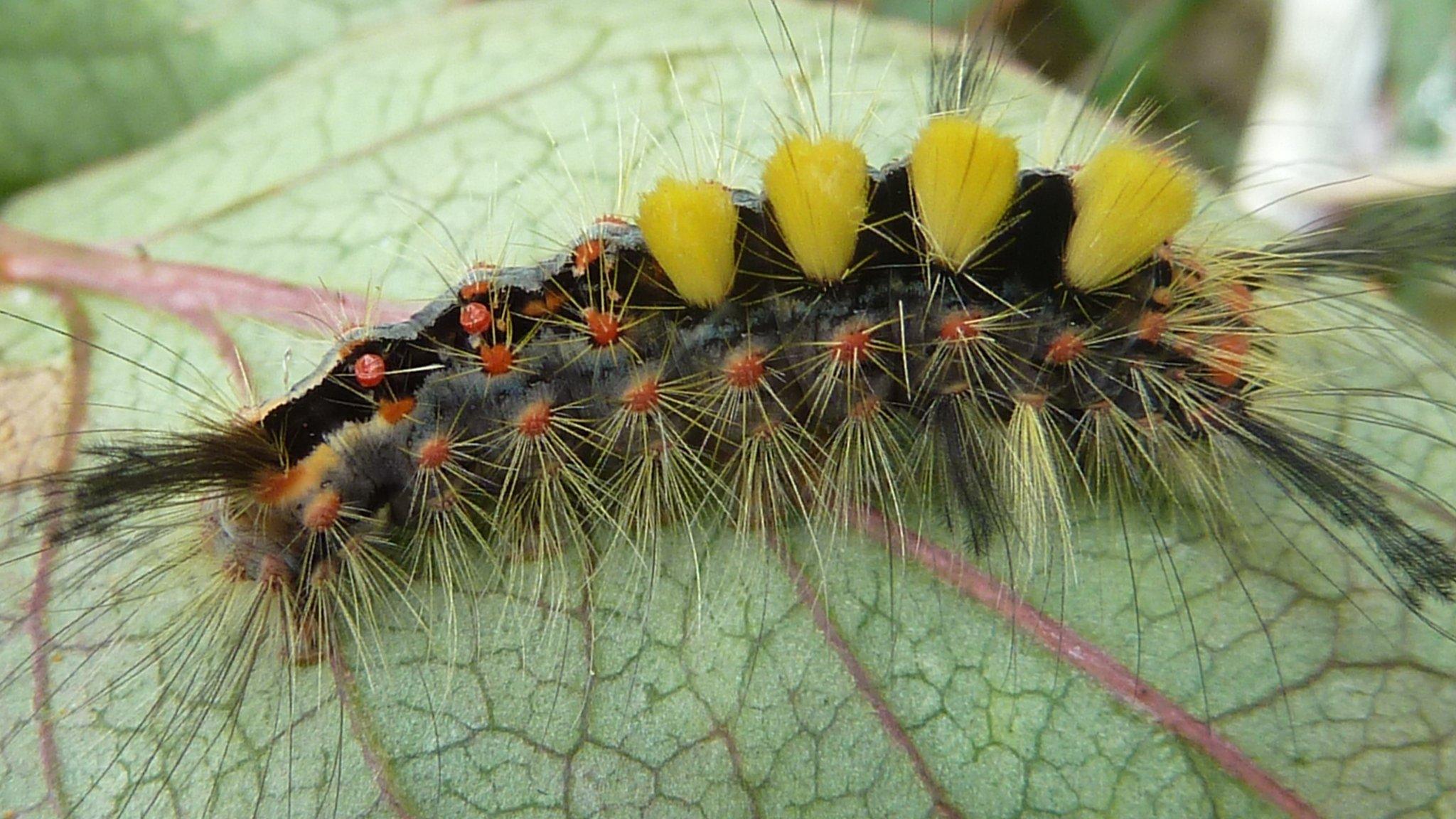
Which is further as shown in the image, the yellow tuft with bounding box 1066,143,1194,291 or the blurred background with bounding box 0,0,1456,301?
the blurred background with bounding box 0,0,1456,301

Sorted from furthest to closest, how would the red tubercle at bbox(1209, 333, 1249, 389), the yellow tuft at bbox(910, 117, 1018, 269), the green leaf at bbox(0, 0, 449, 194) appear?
the green leaf at bbox(0, 0, 449, 194)
the red tubercle at bbox(1209, 333, 1249, 389)
the yellow tuft at bbox(910, 117, 1018, 269)

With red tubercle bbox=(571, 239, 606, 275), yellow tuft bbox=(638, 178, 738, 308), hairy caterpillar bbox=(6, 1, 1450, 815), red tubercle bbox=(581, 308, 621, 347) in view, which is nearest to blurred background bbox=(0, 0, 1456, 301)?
hairy caterpillar bbox=(6, 1, 1450, 815)

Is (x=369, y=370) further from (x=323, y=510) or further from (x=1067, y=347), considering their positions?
(x=1067, y=347)

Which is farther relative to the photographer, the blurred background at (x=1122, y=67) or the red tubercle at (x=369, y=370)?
the blurred background at (x=1122, y=67)

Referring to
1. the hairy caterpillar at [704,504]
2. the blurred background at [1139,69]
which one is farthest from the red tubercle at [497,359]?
the blurred background at [1139,69]

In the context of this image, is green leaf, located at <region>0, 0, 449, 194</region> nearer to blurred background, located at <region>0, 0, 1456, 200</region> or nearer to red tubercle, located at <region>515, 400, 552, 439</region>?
blurred background, located at <region>0, 0, 1456, 200</region>

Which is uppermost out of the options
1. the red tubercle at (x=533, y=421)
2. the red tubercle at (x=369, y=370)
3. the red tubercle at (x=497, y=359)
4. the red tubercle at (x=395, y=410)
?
the red tubercle at (x=369, y=370)

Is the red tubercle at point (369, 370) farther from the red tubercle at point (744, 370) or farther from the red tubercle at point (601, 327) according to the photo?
the red tubercle at point (744, 370)
